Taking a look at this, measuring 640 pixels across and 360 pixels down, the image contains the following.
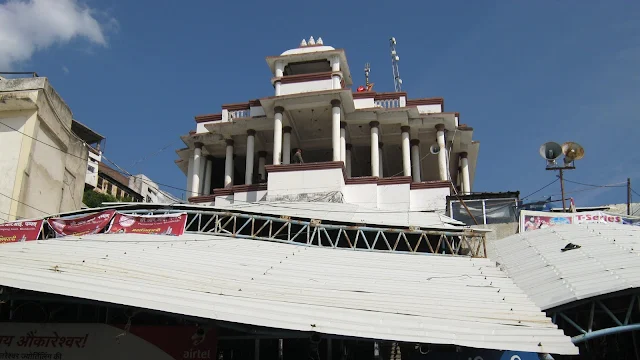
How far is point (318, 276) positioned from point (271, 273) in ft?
3.28

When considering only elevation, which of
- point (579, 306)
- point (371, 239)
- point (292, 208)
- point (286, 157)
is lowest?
point (579, 306)

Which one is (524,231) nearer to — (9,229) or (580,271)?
(580,271)

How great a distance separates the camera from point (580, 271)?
44.7 ft

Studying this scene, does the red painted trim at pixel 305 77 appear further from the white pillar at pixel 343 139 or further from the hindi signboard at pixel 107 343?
the hindi signboard at pixel 107 343

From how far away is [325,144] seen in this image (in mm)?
28844

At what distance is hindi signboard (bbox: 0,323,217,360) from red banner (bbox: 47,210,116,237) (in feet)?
17.5

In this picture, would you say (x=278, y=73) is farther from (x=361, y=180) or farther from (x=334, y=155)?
(x=361, y=180)

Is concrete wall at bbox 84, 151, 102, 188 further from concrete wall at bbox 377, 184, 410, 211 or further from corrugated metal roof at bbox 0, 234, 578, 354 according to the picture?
corrugated metal roof at bbox 0, 234, 578, 354

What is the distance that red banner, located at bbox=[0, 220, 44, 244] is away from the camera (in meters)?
17.2

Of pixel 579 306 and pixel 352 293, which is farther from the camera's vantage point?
pixel 579 306

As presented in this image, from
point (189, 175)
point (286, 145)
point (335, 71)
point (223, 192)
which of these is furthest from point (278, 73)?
point (189, 175)

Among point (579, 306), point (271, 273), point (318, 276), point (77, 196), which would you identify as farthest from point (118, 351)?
point (77, 196)

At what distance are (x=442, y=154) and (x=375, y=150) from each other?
3.15 m

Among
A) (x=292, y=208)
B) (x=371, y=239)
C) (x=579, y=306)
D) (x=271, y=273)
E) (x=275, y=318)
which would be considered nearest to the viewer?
(x=275, y=318)
